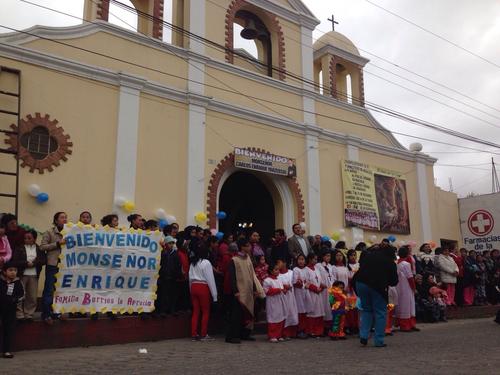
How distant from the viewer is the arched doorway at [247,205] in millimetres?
15109

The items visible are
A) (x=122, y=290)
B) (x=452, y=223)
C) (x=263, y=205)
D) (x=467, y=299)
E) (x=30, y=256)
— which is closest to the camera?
(x=30, y=256)

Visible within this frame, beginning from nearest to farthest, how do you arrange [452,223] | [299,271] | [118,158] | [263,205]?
1. [299,271]
2. [118,158]
3. [263,205]
4. [452,223]

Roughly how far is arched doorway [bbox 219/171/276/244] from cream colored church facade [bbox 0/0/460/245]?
0.12 metres

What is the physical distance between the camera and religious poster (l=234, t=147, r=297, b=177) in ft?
44.3

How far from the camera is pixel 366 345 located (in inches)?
303

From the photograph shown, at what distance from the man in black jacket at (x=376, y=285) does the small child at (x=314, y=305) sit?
50.1 inches

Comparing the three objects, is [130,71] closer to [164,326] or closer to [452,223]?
[164,326]

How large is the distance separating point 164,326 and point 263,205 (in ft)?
23.8

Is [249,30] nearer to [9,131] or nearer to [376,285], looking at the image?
[9,131]

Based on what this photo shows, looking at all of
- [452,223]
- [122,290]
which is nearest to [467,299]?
[452,223]

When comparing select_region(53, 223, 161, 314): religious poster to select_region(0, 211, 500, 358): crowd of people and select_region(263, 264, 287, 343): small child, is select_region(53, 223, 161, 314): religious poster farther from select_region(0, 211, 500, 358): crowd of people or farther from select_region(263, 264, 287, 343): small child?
select_region(263, 264, 287, 343): small child

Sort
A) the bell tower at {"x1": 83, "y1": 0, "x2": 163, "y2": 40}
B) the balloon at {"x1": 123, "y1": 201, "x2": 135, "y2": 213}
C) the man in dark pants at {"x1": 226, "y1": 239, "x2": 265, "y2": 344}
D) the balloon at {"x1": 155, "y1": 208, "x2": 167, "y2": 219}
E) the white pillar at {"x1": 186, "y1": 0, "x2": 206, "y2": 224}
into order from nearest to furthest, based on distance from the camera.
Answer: the man in dark pants at {"x1": 226, "y1": 239, "x2": 265, "y2": 344} → the balloon at {"x1": 123, "y1": 201, "x2": 135, "y2": 213} → the balloon at {"x1": 155, "y1": 208, "x2": 167, "y2": 219} → the bell tower at {"x1": 83, "y1": 0, "x2": 163, "y2": 40} → the white pillar at {"x1": 186, "y1": 0, "x2": 206, "y2": 224}

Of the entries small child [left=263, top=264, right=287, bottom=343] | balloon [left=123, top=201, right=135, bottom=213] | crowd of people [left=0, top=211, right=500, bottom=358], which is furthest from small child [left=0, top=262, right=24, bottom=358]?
balloon [left=123, top=201, right=135, bottom=213]

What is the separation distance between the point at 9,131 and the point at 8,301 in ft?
14.8
